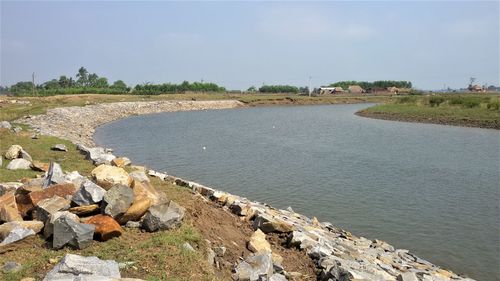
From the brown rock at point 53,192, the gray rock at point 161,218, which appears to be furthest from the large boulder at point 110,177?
the gray rock at point 161,218

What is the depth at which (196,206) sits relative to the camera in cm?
1227

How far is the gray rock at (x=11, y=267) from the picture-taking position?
7716mm

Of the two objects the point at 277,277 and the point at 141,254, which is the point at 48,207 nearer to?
the point at 141,254

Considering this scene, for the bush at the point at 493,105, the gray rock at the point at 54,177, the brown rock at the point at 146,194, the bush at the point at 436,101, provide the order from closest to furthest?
the brown rock at the point at 146,194 → the gray rock at the point at 54,177 → the bush at the point at 493,105 → the bush at the point at 436,101

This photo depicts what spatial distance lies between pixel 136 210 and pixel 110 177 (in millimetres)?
1543

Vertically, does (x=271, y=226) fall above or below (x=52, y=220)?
below

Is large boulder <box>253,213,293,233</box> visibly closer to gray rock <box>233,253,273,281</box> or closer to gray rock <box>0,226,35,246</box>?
gray rock <box>233,253,273,281</box>

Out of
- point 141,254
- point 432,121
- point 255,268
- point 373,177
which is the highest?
point 141,254

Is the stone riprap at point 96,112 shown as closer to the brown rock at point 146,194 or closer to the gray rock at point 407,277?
the brown rock at point 146,194

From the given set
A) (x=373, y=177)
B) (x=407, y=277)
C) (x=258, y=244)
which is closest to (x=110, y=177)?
(x=258, y=244)

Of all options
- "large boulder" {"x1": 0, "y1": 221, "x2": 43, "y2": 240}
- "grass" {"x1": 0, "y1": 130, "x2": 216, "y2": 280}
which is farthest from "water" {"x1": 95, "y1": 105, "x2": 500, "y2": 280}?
"large boulder" {"x1": 0, "y1": 221, "x2": 43, "y2": 240}

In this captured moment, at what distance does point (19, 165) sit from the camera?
16.2 metres

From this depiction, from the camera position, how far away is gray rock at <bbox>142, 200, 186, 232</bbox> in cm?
967

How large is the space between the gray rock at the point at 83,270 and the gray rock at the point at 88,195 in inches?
90.9
